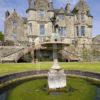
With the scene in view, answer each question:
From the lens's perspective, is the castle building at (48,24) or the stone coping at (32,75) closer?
the stone coping at (32,75)

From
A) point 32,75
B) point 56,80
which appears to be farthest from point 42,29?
point 56,80

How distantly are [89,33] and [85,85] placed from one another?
36.0 m

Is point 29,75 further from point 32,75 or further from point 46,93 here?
point 46,93

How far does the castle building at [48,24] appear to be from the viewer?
5166cm

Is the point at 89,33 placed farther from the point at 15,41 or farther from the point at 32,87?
the point at 32,87

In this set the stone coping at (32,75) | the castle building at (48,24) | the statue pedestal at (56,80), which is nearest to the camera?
the statue pedestal at (56,80)

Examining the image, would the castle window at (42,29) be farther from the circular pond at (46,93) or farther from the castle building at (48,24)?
the circular pond at (46,93)

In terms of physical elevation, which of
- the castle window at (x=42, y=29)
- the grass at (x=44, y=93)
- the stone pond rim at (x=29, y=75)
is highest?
the castle window at (x=42, y=29)

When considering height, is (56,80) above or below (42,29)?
below

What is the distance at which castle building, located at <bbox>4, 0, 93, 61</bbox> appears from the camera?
51.7 meters

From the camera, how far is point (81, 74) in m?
25.5

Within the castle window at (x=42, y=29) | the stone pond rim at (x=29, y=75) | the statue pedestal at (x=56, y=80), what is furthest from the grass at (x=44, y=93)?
the castle window at (x=42, y=29)

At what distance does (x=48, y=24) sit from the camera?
52219 millimetres

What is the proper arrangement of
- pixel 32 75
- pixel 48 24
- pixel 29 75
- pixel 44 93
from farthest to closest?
pixel 48 24 < pixel 32 75 < pixel 29 75 < pixel 44 93
